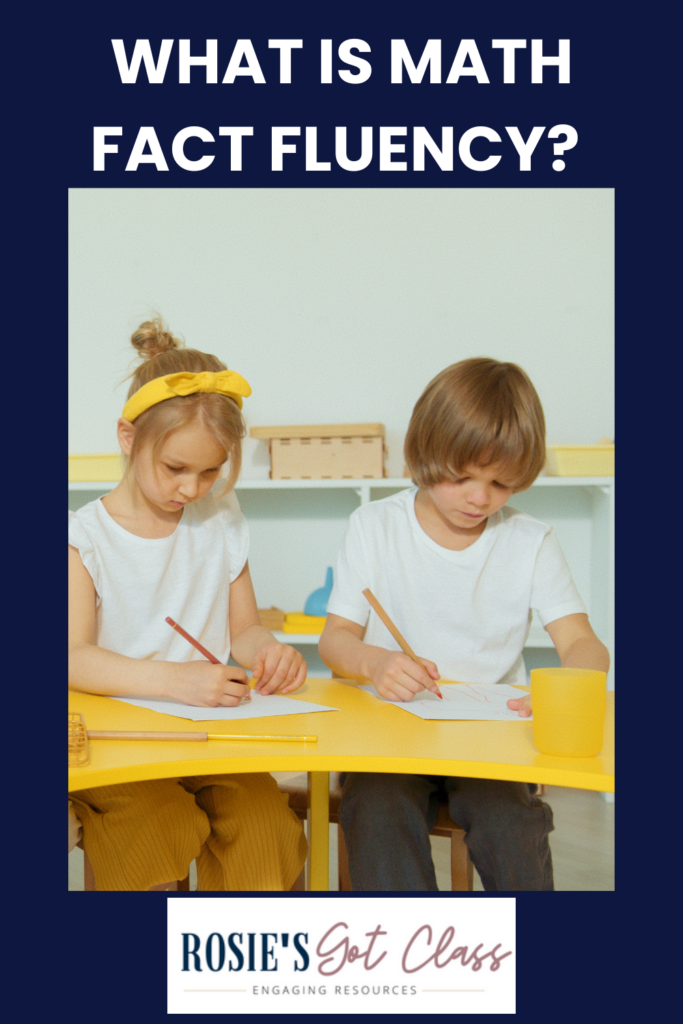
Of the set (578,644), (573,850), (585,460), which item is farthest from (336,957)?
(585,460)

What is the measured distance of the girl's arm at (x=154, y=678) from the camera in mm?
987

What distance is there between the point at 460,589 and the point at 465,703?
1.20ft

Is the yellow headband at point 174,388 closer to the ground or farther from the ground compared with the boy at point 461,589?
farther from the ground

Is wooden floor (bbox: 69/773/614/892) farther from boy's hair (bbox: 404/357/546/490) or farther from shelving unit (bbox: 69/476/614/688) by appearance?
boy's hair (bbox: 404/357/546/490)

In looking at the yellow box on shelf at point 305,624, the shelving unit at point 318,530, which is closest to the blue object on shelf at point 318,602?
the yellow box on shelf at point 305,624

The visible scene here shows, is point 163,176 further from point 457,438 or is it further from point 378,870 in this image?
point 378,870

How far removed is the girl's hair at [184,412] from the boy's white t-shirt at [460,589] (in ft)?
0.86

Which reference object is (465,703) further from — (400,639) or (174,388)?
(174,388)

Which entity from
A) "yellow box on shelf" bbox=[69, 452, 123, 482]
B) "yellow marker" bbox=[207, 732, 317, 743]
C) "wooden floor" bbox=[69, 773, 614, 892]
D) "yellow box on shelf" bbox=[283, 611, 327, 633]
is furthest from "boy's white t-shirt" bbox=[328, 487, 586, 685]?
"yellow box on shelf" bbox=[69, 452, 123, 482]

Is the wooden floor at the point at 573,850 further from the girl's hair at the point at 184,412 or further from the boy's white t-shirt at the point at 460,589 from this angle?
the girl's hair at the point at 184,412

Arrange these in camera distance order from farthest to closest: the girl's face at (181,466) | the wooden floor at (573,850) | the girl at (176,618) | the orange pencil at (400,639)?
the wooden floor at (573,850), the girl's face at (181,466), the orange pencil at (400,639), the girl at (176,618)

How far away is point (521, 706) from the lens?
3.25 feet

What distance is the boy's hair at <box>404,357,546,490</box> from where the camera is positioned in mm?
1253

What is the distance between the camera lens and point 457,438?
1268mm
